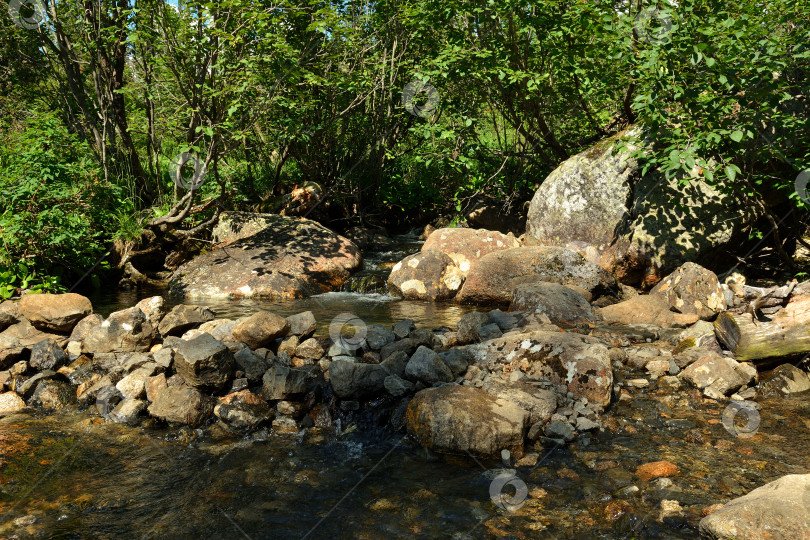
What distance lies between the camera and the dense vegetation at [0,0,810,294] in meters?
5.89

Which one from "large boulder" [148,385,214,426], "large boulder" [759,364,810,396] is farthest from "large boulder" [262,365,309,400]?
"large boulder" [759,364,810,396]

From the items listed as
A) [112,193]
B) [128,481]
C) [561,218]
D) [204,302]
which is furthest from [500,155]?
[128,481]

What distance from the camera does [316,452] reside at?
4082mm

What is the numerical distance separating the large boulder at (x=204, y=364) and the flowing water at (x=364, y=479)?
0.50 metres

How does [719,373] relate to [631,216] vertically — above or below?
below

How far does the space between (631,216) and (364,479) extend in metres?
6.56

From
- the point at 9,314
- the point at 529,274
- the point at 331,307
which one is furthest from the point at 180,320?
the point at 529,274

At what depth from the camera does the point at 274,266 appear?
956 cm

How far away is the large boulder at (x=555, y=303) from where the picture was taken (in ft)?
21.4

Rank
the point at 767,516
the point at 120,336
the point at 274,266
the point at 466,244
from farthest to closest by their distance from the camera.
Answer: the point at 274,266, the point at 466,244, the point at 120,336, the point at 767,516

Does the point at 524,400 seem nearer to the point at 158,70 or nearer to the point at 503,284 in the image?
the point at 503,284

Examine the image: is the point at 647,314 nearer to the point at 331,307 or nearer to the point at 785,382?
the point at 785,382

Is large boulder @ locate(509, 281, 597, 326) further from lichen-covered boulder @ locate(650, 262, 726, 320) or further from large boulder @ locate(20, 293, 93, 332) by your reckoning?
large boulder @ locate(20, 293, 93, 332)

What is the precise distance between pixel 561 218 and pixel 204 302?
6.11 metres
